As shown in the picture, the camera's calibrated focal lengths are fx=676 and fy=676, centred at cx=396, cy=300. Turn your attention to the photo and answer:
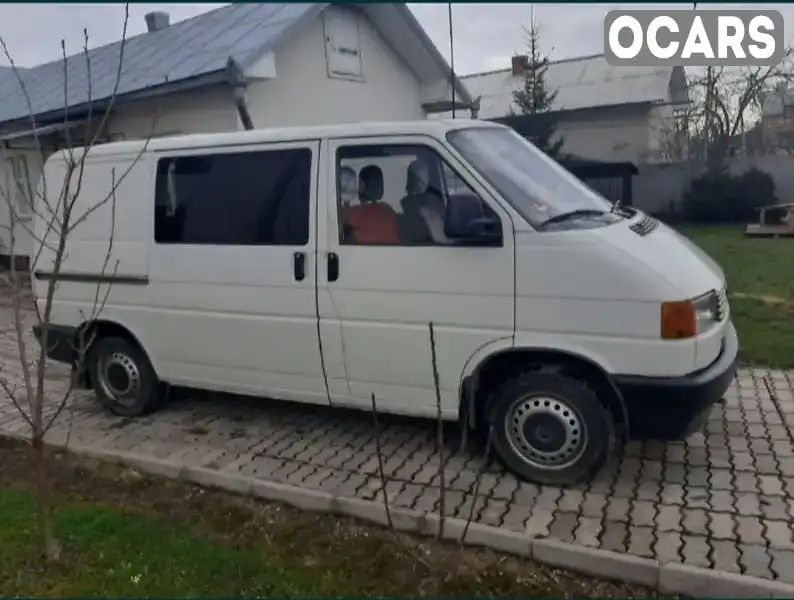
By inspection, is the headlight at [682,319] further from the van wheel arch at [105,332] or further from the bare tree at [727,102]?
the bare tree at [727,102]

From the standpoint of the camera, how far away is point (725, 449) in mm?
4336

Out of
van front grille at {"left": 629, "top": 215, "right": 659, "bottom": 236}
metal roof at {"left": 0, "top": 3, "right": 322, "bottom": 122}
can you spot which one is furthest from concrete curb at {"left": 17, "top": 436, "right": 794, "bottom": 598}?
metal roof at {"left": 0, "top": 3, "right": 322, "bottom": 122}

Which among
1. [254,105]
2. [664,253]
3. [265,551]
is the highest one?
[254,105]

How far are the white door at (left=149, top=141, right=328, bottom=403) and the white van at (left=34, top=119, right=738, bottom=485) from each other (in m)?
0.01

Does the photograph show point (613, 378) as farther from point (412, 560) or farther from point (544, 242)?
point (412, 560)

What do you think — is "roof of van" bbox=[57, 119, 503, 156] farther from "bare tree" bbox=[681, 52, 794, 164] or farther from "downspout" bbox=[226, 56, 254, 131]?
"bare tree" bbox=[681, 52, 794, 164]

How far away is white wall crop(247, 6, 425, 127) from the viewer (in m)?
11.3

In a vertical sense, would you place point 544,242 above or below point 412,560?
above

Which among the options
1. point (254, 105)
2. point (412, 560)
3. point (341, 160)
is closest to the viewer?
point (412, 560)

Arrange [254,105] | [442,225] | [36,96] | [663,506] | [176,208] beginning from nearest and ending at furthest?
[663,506], [442,225], [176,208], [254,105], [36,96]

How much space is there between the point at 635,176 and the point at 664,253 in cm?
2066

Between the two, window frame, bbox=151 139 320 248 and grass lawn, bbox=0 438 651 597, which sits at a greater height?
window frame, bbox=151 139 320 248

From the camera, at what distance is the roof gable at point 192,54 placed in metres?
10.2

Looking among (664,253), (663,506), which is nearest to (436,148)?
(664,253)
